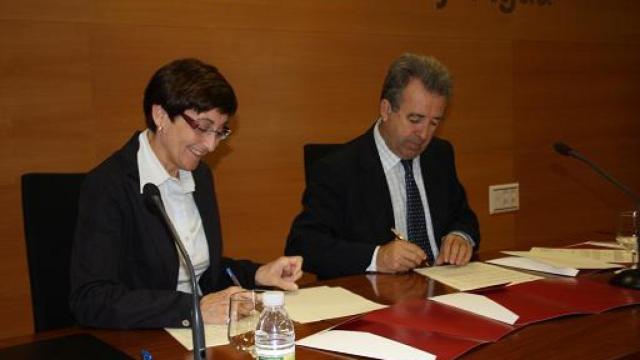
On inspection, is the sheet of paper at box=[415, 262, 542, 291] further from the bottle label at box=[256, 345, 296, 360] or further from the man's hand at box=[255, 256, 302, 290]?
the bottle label at box=[256, 345, 296, 360]

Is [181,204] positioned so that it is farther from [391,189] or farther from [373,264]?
[391,189]

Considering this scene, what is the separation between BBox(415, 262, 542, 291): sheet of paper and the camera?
6.65 feet

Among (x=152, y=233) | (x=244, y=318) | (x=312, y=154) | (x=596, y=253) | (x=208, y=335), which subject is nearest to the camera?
(x=244, y=318)

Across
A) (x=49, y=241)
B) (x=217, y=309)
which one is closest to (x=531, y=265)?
(x=217, y=309)

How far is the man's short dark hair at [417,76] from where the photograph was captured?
2543mm

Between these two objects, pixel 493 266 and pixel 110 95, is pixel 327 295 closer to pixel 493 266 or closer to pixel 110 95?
pixel 493 266

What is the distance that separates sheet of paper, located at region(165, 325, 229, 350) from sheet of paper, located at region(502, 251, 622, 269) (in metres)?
1.17

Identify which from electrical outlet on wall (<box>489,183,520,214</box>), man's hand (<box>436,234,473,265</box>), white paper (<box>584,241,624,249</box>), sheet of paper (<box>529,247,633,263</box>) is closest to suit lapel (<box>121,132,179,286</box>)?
man's hand (<box>436,234,473,265</box>)

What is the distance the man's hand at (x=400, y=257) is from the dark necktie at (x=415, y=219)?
1.38 ft

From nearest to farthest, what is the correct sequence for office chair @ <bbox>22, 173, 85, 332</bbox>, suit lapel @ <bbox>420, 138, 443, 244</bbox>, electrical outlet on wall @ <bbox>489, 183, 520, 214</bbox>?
office chair @ <bbox>22, 173, 85, 332</bbox>, suit lapel @ <bbox>420, 138, 443, 244</bbox>, electrical outlet on wall @ <bbox>489, 183, 520, 214</bbox>

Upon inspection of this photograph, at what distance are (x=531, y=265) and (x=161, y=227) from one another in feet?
3.87

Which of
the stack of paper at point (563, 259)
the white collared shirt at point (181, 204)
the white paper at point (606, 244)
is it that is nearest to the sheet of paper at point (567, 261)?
the stack of paper at point (563, 259)

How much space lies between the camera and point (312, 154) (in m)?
2.61

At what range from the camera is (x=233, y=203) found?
10.5 feet
